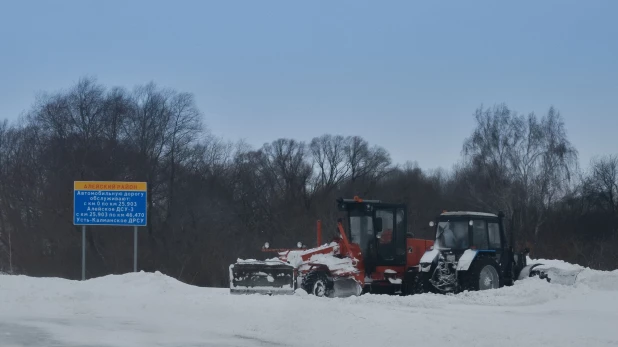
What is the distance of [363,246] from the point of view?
23172mm

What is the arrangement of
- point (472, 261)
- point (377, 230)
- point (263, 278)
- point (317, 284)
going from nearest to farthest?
point (263, 278)
point (317, 284)
point (377, 230)
point (472, 261)

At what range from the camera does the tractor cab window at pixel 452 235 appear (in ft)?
78.7

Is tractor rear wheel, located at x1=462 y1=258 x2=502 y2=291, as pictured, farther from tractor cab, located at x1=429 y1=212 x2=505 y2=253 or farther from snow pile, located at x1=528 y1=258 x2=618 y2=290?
snow pile, located at x1=528 y1=258 x2=618 y2=290

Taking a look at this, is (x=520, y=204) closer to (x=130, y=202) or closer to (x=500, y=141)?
(x=500, y=141)

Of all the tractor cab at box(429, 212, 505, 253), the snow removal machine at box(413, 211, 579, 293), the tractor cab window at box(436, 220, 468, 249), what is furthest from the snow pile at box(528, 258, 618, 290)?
the tractor cab window at box(436, 220, 468, 249)

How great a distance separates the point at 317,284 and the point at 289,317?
20.8 ft

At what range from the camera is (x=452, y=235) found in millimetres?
24125

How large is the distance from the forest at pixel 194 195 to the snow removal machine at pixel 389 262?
68.7ft

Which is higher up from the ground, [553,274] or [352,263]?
[352,263]

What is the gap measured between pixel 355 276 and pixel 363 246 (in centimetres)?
148

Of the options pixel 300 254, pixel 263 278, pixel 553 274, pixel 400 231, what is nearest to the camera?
pixel 263 278

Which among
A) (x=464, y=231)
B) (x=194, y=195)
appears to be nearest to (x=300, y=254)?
(x=464, y=231)

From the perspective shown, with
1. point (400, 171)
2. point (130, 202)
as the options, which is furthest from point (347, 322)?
point (400, 171)

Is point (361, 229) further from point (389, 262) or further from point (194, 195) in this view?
point (194, 195)
